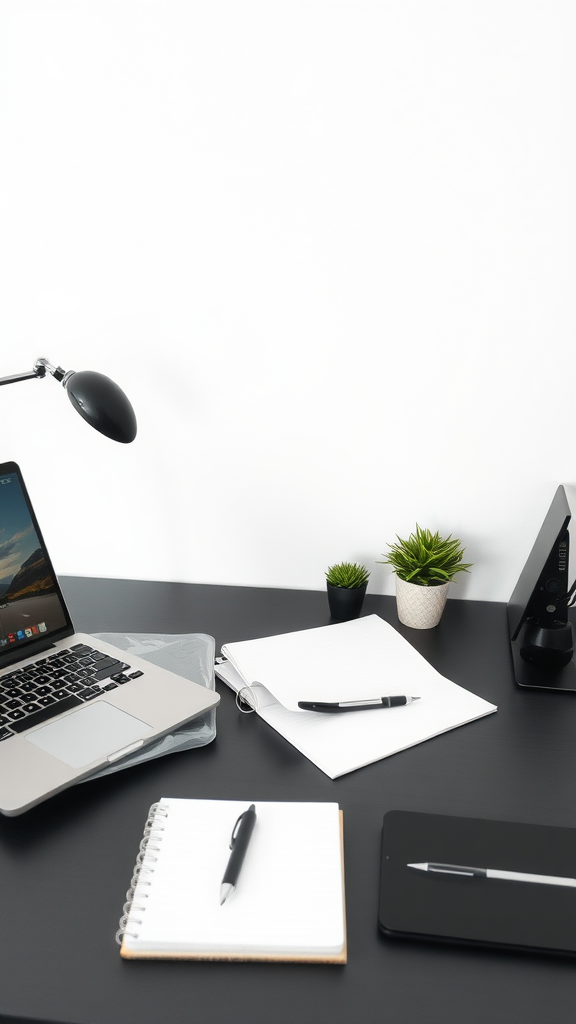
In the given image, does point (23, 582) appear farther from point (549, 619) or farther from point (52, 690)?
point (549, 619)

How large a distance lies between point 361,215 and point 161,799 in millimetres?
827

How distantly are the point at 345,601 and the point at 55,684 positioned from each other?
1.47ft

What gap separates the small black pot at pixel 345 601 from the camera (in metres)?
1.12

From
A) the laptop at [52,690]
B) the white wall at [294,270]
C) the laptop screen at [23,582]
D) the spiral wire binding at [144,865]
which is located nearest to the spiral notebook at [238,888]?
the spiral wire binding at [144,865]

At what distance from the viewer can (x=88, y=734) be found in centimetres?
79

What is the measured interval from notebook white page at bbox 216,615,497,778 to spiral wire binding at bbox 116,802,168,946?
7.3 inches

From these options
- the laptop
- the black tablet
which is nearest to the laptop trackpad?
the laptop

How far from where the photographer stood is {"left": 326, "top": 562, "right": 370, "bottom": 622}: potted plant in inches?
44.2

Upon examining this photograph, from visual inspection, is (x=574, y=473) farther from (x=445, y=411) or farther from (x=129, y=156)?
(x=129, y=156)

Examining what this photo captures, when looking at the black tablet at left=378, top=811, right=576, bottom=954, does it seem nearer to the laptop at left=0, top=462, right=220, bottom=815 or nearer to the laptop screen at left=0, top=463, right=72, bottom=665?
the laptop at left=0, top=462, right=220, bottom=815

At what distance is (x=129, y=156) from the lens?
3.61 feet

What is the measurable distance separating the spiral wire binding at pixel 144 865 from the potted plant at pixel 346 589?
1.59 feet

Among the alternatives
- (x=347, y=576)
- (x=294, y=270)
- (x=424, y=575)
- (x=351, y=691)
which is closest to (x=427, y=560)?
(x=424, y=575)

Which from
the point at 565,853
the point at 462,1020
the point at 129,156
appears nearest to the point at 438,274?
the point at 129,156
